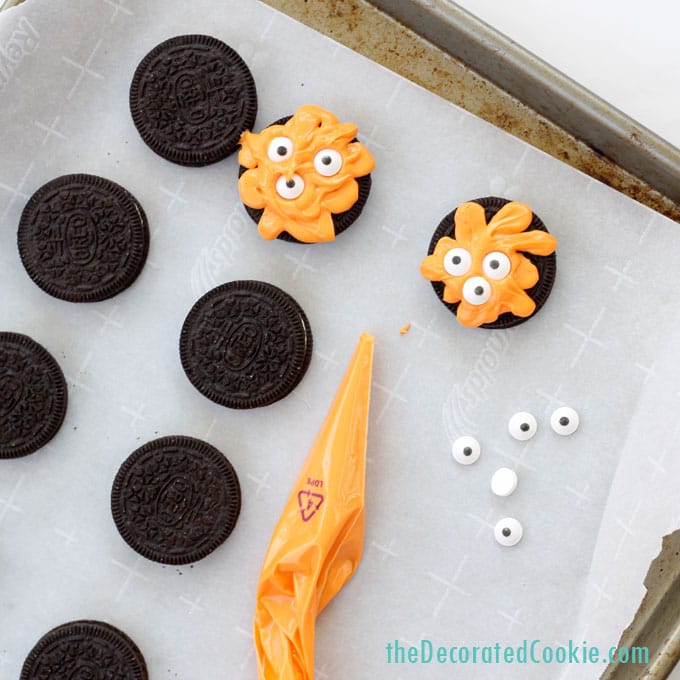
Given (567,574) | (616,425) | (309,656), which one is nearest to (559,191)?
(616,425)

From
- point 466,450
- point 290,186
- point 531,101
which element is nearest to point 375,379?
point 466,450

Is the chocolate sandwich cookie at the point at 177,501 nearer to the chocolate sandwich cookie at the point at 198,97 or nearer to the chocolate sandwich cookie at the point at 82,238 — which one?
the chocolate sandwich cookie at the point at 82,238

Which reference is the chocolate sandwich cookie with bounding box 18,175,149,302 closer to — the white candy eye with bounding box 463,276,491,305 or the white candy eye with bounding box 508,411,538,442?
the white candy eye with bounding box 463,276,491,305

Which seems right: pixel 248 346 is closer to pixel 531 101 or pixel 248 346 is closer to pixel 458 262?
pixel 458 262

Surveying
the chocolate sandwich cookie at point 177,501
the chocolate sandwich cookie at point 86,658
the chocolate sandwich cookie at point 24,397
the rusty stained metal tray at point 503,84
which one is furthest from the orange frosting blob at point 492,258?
the chocolate sandwich cookie at point 86,658

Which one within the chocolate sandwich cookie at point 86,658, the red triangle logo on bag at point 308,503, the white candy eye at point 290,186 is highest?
the white candy eye at point 290,186

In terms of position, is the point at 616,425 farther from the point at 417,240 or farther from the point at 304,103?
the point at 304,103

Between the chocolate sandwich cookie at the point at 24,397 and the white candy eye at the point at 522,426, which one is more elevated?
the white candy eye at the point at 522,426

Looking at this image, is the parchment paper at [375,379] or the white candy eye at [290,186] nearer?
the white candy eye at [290,186]
